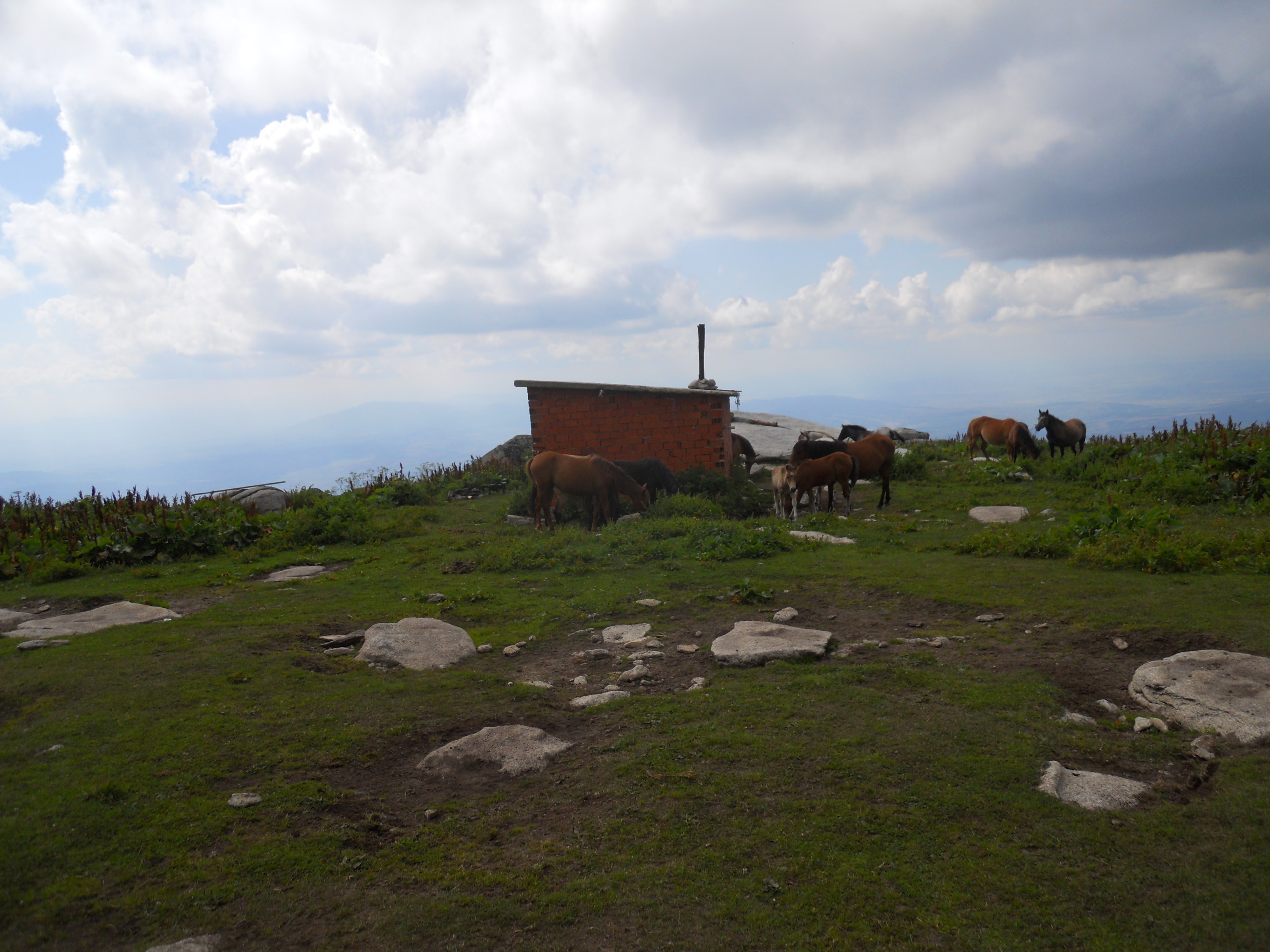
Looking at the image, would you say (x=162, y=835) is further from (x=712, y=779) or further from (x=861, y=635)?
(x=861, y=635)

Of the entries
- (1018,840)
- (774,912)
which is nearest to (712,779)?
(774,912)

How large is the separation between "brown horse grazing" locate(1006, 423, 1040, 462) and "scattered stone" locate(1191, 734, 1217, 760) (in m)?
17.4

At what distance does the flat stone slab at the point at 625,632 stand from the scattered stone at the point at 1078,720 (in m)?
3.52

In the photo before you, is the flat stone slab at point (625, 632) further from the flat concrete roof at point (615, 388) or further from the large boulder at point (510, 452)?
the large boulder at point (510, 452)

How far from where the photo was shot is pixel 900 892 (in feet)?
10.3

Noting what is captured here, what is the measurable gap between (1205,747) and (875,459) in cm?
1155

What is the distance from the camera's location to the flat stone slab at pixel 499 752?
4387mm

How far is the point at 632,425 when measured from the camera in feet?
57.4

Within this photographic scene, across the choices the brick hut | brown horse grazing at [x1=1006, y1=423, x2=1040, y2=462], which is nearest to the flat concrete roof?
the brick hut

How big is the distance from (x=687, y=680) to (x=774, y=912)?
2.82 m

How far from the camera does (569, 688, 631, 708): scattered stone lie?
5.34 meters

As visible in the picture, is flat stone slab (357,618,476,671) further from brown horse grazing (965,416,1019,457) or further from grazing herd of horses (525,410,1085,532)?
brown horse grazing (965,416,1019,457)

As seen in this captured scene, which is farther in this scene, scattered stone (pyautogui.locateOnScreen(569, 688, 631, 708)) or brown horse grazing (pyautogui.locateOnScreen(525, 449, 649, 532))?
brown horse grazing (pyautogui.locateOnScreen(525, 449, 649, 532))

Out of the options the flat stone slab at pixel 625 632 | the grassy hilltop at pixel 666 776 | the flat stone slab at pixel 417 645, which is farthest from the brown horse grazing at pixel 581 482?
the flat stone slab at pixel 417 645
